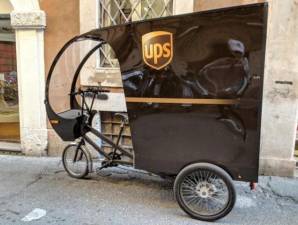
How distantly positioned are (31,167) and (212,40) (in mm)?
3602

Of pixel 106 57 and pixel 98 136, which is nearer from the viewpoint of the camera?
pixel 98 136

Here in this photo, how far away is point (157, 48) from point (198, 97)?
0.69 meters

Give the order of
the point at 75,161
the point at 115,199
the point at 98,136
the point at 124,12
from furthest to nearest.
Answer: the point at 124,12
the point at 75,161
the point at 98,136
the point at 115,199

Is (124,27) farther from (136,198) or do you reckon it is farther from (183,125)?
(136,198)

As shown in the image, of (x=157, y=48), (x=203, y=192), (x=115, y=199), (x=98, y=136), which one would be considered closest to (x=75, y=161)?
(x=98, y=136)

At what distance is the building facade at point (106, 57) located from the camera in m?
4.59

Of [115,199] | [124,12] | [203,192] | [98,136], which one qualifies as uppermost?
[124,12]

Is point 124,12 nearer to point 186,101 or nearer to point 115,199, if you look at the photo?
point 186,101

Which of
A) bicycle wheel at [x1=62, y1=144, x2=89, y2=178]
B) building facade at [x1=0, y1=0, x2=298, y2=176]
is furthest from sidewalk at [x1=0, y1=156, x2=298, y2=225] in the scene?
building facade at [x1=0, y1=0, x2=298, y2=176]

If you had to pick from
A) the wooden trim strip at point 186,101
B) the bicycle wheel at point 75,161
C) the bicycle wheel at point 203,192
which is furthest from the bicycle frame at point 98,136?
the bicycle wheel at point 203,192

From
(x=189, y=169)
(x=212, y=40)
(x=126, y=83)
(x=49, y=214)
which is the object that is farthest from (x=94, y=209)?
(x=212, y=40)

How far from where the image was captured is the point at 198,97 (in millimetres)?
3379

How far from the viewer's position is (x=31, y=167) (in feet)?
17.2

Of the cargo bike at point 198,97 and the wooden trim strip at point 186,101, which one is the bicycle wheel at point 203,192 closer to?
the cargo bike at point 198,97
